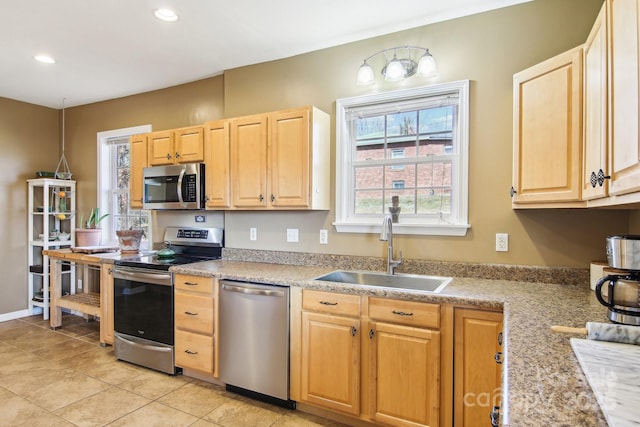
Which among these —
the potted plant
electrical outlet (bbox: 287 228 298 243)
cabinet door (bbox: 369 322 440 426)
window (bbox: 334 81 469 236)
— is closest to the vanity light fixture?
window (bbox: 334 81 469 236)

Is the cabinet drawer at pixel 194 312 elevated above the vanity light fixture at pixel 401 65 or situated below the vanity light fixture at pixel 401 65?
below

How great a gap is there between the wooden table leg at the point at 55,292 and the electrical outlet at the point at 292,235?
282 cm

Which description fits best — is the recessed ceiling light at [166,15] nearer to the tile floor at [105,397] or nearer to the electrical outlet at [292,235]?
the electrical outlet at [292,235]

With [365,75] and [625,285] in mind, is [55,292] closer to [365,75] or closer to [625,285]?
[365,75]

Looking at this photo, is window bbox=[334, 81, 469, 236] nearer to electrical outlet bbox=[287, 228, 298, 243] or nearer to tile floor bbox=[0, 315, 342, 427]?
electrical outlet bbox=[287, 228, 298, 243]

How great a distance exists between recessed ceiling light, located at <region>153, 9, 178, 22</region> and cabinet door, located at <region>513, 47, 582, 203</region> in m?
2.27

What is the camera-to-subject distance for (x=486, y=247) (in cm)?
238

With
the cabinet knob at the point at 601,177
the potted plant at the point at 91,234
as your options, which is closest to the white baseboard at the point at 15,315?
the potted plant at the point at 91,234

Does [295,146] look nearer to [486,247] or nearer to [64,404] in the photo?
[486,247]

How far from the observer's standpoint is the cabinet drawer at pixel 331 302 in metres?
2.13

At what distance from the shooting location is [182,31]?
271 centimetres

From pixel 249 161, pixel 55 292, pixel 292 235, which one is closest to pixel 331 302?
pixel 292 235

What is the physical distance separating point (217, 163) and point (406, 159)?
1559 mm

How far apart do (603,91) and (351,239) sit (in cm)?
177
